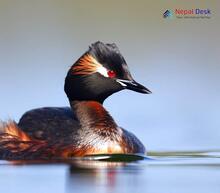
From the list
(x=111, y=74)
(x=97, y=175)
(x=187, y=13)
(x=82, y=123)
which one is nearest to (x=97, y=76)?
(x=111, y=74)

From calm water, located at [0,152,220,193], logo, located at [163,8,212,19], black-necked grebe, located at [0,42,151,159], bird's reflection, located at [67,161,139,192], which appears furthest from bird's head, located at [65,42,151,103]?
logo, located at [163,8,212,19]

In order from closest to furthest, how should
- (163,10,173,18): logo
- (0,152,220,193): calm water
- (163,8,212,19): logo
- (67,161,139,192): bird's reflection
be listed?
(0,152,220,193): calm water, (67,161,139,192): bird's reflection, (163,8,212,19): logo, (163,10,173,18): logo

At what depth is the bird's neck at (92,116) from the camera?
521 inches

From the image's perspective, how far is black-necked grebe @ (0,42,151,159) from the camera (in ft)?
42.0

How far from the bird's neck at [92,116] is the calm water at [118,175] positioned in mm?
642

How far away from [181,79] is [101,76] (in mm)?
5598

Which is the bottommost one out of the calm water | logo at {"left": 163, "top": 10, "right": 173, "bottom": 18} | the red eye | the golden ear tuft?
the calm water

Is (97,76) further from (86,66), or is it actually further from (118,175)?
(118,175)

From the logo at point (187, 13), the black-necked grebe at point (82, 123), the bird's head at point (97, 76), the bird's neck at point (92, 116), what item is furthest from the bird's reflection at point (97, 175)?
the logo at point (187, 13)

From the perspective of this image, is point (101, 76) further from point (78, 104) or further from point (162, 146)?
point (162, 146)

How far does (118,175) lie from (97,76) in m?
2.41

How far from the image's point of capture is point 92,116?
1330 cm

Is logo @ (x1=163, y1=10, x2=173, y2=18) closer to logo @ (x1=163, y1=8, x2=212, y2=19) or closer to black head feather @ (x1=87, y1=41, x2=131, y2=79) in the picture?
logo @ (x1=163, y1=8, x2=212, y2=19)

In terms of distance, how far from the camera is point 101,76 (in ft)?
43.7
